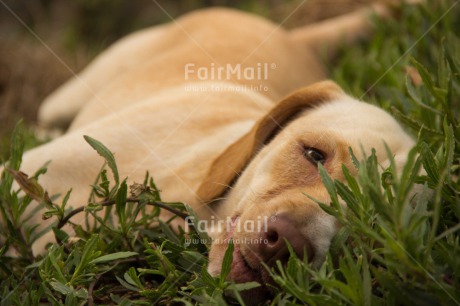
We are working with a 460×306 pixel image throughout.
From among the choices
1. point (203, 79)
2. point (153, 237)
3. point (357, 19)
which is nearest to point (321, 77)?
point (357, 19)

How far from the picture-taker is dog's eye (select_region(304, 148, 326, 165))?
2254 mm

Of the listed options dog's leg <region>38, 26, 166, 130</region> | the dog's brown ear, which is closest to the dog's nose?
the dog's brown ear

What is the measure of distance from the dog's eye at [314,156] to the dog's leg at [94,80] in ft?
8.31

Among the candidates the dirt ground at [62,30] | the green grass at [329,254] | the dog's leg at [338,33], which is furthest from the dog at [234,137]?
the dirt ground at [62,30]

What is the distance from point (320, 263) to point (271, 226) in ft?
0.56

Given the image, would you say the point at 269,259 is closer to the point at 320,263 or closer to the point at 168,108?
the point at 320,263

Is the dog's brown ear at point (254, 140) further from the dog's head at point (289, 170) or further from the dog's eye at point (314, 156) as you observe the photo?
the dog's eye at point (314, 156)

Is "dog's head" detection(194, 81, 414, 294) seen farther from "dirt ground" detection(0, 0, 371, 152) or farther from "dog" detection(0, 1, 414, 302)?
"dirt ground" detection(0, 0, 371, 152)

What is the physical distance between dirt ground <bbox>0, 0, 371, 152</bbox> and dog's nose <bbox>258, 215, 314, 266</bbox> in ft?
10.5

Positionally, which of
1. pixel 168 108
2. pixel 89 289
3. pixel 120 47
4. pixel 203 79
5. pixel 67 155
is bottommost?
pixel 89 289

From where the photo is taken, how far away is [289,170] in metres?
2.24

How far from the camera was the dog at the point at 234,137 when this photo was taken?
1901mm

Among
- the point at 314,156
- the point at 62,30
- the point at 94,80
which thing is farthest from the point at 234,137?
the point at 62,30

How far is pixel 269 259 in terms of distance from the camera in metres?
1.76
